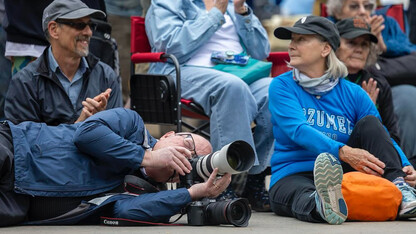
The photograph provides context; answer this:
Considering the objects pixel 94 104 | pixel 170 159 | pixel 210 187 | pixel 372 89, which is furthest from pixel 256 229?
pixel 372 89

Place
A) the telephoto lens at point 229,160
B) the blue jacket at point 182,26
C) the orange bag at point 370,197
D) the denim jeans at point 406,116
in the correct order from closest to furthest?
1. the telephoto lens at point 229,160
2. the orange bag at point 370,197
3. the blue jacket at point 182,26
4. the denim jeans at point 406,116

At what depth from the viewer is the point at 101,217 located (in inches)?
177

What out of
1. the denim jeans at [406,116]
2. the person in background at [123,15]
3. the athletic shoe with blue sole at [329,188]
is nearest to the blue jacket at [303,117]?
the athletic shoe with blue sole at [329,188]

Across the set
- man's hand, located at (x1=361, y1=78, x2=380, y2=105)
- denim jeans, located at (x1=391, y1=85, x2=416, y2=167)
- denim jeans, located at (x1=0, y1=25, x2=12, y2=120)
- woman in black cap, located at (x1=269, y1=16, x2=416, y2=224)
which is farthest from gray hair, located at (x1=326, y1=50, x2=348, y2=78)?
denim jeans, located at (x1=0, y1=25, x2=12, y2=120)

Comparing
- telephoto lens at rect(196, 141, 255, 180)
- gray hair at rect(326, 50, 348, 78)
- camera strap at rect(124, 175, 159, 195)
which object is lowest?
camera strap at rect(124, 175, 159, 195)

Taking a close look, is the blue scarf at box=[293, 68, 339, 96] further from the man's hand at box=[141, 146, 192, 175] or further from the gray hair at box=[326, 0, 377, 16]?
the gray hair at box=[326, 0, 377, 16]

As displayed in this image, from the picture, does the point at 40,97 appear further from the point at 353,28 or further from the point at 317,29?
the point at 353,28

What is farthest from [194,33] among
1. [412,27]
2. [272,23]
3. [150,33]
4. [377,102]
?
[272,23]

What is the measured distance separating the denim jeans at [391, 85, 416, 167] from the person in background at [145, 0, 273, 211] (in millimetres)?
1284

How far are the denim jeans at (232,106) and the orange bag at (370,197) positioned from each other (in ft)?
3.07

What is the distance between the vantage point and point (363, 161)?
16.0ft

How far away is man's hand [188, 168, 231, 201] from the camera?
14.1ft

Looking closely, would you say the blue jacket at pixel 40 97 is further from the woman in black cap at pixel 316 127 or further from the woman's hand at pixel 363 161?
the woman's hand at pixel 363 161

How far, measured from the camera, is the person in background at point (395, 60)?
6934mm
